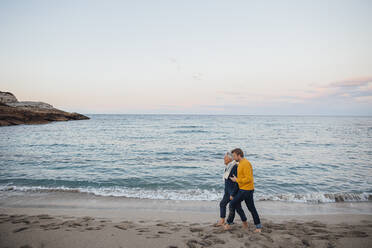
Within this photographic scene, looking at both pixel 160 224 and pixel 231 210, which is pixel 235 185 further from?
pixel 160 224

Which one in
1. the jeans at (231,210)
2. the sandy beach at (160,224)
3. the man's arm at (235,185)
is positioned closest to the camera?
the sandy beach at (160,224)

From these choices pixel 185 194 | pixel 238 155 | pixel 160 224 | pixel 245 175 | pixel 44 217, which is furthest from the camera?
pixel 185 194

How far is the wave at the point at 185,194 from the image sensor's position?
7609 mm

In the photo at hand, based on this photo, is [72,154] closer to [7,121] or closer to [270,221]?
[270,221]

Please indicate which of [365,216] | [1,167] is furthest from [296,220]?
[1,167]

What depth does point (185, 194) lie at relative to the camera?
26.3ft

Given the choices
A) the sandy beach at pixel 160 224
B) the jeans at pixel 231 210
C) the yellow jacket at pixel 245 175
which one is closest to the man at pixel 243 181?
the yellow jacket at pixel 245 175

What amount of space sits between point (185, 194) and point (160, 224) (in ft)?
9.43

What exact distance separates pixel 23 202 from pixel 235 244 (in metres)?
7.82

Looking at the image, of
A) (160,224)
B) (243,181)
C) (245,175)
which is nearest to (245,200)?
(243,181)

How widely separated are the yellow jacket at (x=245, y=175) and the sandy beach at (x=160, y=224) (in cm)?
122

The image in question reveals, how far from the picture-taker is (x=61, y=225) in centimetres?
495

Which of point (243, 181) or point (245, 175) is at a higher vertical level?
point (245, 175)

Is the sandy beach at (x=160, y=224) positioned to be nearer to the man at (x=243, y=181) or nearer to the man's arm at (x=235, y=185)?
the man at (x=243, y=181)
